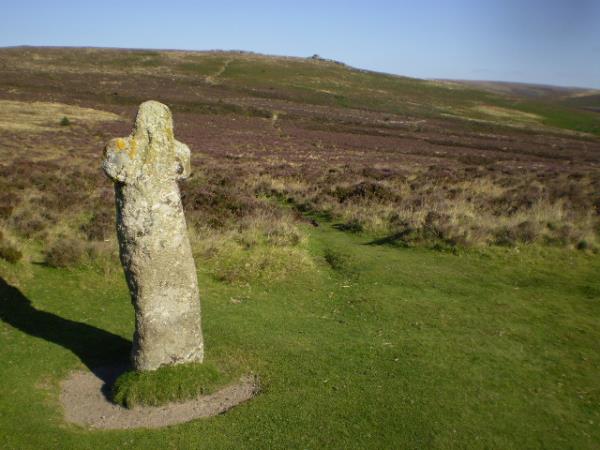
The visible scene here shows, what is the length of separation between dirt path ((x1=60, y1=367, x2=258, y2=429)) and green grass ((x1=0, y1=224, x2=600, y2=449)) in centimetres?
22

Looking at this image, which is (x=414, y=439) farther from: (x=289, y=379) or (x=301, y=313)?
(x=301, y=313)

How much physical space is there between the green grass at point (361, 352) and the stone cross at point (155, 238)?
4.11ft

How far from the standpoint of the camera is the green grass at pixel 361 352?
23.3 feet

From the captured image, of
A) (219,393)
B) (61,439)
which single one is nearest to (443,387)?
(219,393)

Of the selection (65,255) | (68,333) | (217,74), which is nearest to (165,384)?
(68,333)

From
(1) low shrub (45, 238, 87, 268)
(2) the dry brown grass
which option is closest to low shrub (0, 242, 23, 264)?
(1) low shrub (45, 238, 87, 268)

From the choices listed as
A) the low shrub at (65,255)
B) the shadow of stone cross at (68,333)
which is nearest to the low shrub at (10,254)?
the low shrub at (65,255)

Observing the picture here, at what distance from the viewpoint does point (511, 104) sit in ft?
483

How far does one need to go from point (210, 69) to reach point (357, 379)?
461ft

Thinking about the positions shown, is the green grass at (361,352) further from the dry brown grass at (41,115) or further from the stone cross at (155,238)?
the dry brown grass at (41,115)

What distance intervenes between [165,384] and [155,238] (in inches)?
95.8

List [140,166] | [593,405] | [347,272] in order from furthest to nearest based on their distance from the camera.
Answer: [347,272] < [593,405] < [140,166]

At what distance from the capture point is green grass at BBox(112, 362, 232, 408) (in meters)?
7.77

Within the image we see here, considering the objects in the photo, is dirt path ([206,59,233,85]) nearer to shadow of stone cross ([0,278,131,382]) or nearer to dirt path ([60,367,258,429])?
shadow of stone cross ([0,278,131,382])
